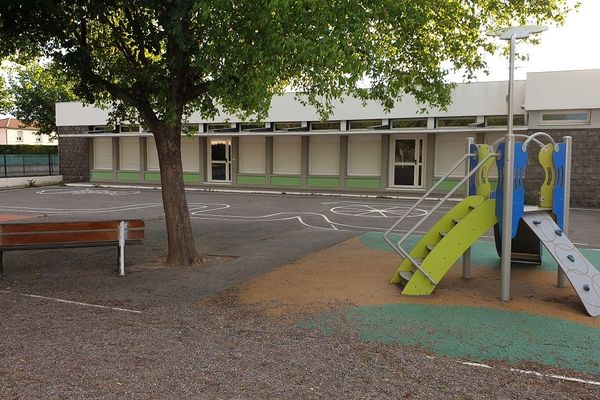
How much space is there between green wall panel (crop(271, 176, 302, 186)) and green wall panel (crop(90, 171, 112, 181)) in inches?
412

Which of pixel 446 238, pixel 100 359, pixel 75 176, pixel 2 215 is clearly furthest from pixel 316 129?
pixel 100 359

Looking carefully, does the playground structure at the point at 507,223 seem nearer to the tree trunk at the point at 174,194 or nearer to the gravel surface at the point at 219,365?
the gravel surface at the point at 219,365

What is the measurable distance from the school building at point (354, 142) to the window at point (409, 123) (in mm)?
42

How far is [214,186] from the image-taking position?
2778cm

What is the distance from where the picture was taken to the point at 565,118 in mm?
19750

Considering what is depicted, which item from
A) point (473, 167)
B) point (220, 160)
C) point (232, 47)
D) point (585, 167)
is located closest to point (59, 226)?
point (232, 47)

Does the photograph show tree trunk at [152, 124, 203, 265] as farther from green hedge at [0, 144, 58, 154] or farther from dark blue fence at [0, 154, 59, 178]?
green hedge at [0, 144, 58, 154]

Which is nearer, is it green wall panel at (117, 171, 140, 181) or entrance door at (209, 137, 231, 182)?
entrance door at (209, 137, 231, 182)

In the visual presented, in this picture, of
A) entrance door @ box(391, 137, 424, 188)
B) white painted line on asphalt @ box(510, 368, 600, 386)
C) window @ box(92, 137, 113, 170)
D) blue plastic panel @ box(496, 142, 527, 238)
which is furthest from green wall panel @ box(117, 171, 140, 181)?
white painted line on asphalt @ box(510, 368, 600, 386)

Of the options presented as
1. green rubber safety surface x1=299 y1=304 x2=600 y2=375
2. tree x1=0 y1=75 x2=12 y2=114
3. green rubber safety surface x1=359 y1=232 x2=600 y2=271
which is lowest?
green rubber safety surface x1=299 y1=304 x2=600 y2=375

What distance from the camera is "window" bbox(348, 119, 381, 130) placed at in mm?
23859

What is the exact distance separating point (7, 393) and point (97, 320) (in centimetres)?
195

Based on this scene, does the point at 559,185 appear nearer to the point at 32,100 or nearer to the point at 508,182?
the point at 508,182

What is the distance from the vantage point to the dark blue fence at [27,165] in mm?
29609
